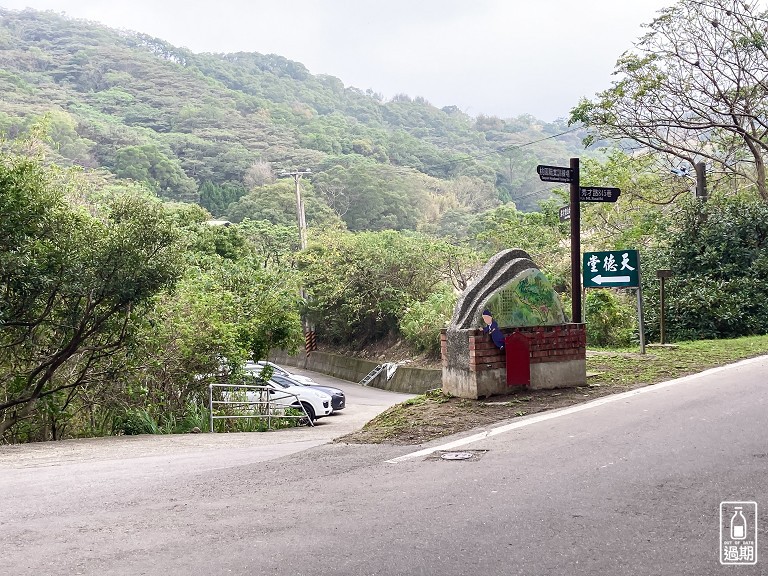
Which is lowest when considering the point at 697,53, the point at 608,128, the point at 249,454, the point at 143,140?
the point at 249,454

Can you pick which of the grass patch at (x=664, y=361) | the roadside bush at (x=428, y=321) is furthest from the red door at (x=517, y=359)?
the roadside bush at (x=428, y=321)

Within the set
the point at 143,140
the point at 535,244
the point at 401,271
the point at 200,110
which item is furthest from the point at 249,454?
the point at 200,110

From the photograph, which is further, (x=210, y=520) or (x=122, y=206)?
(x=122, y=206)

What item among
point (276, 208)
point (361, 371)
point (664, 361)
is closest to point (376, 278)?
point (361, 371)

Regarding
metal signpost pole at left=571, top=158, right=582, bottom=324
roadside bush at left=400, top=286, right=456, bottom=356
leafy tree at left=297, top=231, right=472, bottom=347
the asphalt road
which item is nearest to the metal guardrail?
metal signpost pole at left=571, top=158, right=582, bottom=324

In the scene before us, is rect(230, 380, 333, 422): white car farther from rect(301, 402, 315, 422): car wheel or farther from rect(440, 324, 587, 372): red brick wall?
rect(440, 324, 587, 372): red brick wall

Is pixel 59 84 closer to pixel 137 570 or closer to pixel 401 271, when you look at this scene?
pixel 401 271

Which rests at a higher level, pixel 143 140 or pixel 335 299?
pixel 143 140

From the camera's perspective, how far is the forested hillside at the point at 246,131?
76.8 meters

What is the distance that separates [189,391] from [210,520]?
40.3 feet

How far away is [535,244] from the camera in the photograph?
38562 millimetres

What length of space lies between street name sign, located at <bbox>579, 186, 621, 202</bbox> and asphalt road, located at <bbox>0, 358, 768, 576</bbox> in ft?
15.3
